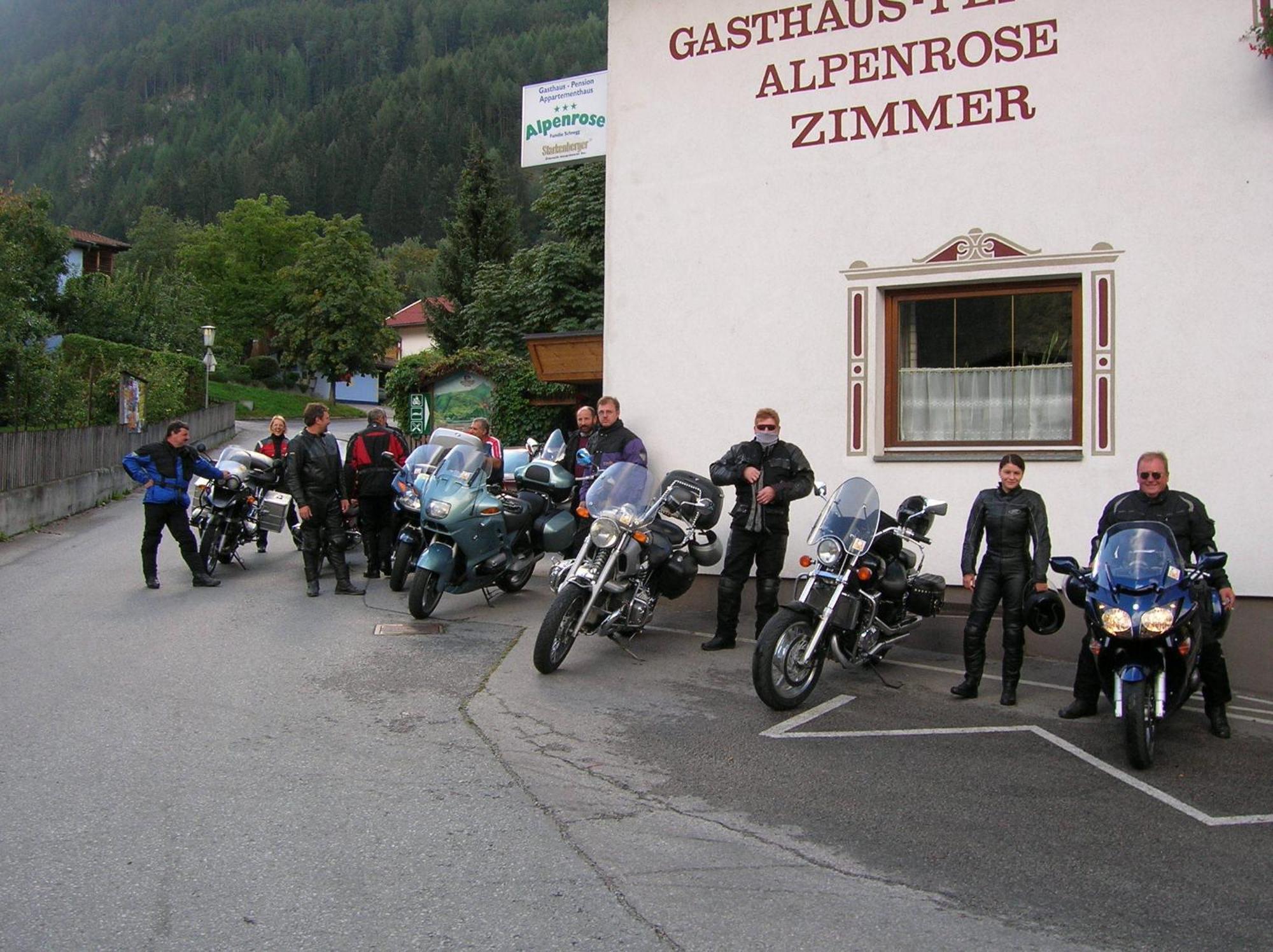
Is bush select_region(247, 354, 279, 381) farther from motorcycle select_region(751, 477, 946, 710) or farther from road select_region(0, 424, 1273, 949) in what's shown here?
motorcycle select_region(751, 477, 946, 710)

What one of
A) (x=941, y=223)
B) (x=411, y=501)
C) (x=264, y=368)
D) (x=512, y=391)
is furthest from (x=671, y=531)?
(x=264, y=368)

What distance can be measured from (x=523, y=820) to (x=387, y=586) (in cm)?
677

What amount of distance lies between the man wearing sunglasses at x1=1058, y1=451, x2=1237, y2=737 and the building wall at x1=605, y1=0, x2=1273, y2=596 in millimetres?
1969

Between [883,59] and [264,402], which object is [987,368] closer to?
[883,59]

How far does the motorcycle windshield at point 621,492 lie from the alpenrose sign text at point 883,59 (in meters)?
3.48

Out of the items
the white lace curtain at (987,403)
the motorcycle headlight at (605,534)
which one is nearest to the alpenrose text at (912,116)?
the white lace curtain at (987,403)

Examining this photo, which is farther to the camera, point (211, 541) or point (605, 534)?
point (211, 541)

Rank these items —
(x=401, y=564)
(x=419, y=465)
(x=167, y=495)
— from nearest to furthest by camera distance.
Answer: (x=401, y=564) < (x=419, y=465) < (x=167, y=495)

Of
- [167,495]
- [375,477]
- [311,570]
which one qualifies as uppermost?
[375,477]

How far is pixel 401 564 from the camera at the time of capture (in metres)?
10.8

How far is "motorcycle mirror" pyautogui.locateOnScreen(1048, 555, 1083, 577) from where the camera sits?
22.4ft

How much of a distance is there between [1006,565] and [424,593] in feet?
14.8

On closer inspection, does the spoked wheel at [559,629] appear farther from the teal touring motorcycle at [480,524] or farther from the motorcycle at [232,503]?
the motorcycle at [232,503]

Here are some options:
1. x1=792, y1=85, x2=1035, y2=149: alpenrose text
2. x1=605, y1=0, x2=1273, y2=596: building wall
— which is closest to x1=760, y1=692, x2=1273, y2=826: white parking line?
x1=605, y1=0, x2=1273, y2=596: building wall
